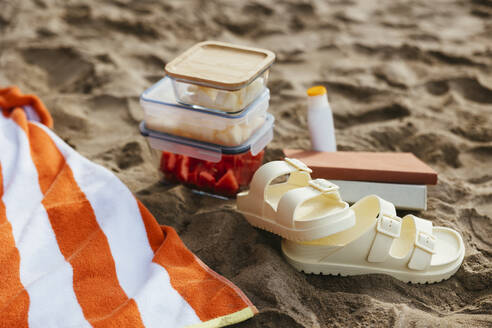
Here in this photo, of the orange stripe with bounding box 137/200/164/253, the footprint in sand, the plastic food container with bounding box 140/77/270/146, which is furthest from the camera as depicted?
the footprint in sand

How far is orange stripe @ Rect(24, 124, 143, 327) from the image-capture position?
120cm

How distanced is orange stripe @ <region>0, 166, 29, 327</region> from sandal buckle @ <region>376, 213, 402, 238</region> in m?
0.86

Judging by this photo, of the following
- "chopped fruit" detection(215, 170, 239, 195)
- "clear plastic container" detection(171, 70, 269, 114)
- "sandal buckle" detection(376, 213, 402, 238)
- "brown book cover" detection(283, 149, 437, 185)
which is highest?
"clear plastic container" detection(171, 70, 269, 114)

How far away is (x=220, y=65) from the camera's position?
5.14 feet

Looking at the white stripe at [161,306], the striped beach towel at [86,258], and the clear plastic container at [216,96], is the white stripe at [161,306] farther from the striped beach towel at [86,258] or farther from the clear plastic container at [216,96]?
the clear plastic container at [216,96]

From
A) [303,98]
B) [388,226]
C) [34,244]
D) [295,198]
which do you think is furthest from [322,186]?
[303,98]

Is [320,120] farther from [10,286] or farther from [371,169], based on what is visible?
[10,286]

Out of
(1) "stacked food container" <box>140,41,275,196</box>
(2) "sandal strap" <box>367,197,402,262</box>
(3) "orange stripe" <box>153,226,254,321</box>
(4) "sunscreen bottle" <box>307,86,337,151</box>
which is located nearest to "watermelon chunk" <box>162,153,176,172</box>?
(1) "stacked food container" <box>140,41,275,196</box>

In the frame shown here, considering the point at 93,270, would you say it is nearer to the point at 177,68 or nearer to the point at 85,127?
the point at 177,68

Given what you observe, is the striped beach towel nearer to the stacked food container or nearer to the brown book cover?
the stacked food container

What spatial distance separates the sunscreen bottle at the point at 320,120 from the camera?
1.68 meters

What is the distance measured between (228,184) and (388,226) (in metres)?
0.54

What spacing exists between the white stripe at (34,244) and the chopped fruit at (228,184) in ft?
1.69

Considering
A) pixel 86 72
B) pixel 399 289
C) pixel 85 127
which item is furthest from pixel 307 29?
pixel 399 289
